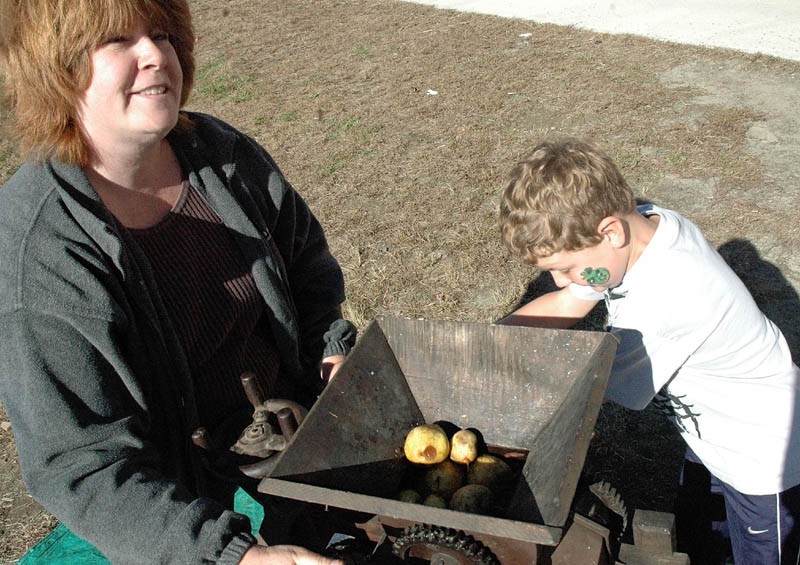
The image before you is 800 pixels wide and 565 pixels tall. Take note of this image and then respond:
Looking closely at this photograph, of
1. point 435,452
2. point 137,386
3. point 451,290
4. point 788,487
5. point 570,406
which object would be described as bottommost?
point 451,290

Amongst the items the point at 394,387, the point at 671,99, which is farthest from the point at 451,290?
the point at 671,99

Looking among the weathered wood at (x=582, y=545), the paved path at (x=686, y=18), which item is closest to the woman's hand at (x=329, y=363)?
the weathered wood at (x=582, y=545)

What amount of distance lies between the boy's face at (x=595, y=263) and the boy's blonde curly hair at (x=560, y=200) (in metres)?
0.02

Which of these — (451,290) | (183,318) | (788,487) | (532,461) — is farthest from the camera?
(451,290)

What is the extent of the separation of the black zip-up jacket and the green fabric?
1336mm

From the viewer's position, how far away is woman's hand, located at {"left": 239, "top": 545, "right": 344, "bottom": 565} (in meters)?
1.47

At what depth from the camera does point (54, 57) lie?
1678 millimetres

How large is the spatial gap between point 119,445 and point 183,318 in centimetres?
40

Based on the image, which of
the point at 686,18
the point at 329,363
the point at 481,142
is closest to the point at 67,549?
the point at 329,363

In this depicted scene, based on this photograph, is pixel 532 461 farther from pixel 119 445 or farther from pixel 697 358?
pixel 119 445

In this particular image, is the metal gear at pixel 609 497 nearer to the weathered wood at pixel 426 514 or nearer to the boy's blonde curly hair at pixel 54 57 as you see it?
the weathered wood at pixel 426 514

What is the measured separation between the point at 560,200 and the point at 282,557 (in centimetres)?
110

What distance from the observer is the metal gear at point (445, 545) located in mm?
1432

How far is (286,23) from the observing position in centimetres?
1006
